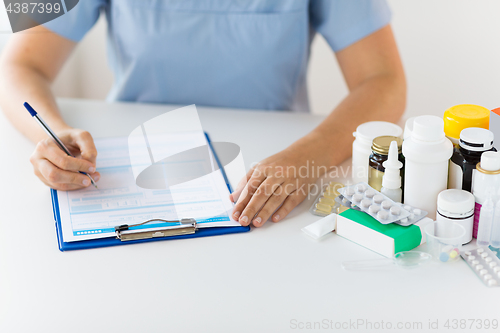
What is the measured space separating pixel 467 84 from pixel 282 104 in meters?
0.70

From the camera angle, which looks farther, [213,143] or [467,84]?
[467,84]

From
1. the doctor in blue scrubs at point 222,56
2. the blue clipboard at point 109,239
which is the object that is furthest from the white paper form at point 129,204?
the doctor in blue scrubs at point 222,56

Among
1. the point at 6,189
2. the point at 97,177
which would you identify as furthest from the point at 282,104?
the point at 6,189

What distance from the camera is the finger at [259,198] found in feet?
2.35

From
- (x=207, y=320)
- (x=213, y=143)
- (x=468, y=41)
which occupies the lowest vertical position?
(x=207, y=320)

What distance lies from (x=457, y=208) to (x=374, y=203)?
0.34 feet

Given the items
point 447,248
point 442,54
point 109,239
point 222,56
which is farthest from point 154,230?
point 442,54

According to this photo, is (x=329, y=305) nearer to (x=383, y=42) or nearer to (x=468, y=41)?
(x=383, y=42)

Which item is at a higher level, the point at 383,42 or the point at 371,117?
the point at 383,42

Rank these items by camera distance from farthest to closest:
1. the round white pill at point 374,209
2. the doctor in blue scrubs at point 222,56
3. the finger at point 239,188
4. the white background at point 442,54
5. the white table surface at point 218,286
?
1. the white background at point 442,54
2. the doctor in blue scrubs at point 222,56
3. the finger at point 239,188
4. the round white pill at point 374,209
5. the white table surface at point 218,286

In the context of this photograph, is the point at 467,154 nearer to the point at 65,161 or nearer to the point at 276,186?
the point at 276,186

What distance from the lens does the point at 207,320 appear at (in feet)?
1.84

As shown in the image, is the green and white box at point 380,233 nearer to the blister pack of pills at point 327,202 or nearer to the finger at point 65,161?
the blister pack of pills at point 327,202

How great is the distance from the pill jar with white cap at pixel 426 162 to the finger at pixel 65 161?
1.57 feet
